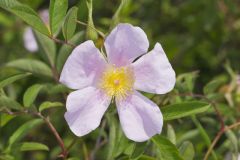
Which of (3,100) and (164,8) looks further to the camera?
(164,8)

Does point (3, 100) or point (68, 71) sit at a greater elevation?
point (68, 71)

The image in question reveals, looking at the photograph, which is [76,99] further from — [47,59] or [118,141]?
[47,59]

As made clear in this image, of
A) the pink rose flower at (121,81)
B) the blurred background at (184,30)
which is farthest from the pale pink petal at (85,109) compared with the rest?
the blurred background at (184,30)

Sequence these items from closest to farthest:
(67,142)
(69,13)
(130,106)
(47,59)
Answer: (69,13) < (130,106) < (47,59) < (67,142)

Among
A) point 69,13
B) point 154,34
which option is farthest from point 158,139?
point 154,34

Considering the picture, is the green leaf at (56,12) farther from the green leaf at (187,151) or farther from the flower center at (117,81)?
the green leaf at (187,151)

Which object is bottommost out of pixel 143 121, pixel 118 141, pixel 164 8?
pixel 164 8

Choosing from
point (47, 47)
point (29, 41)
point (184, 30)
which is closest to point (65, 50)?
point (47, 47)

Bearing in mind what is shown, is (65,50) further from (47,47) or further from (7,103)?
(7,103)
